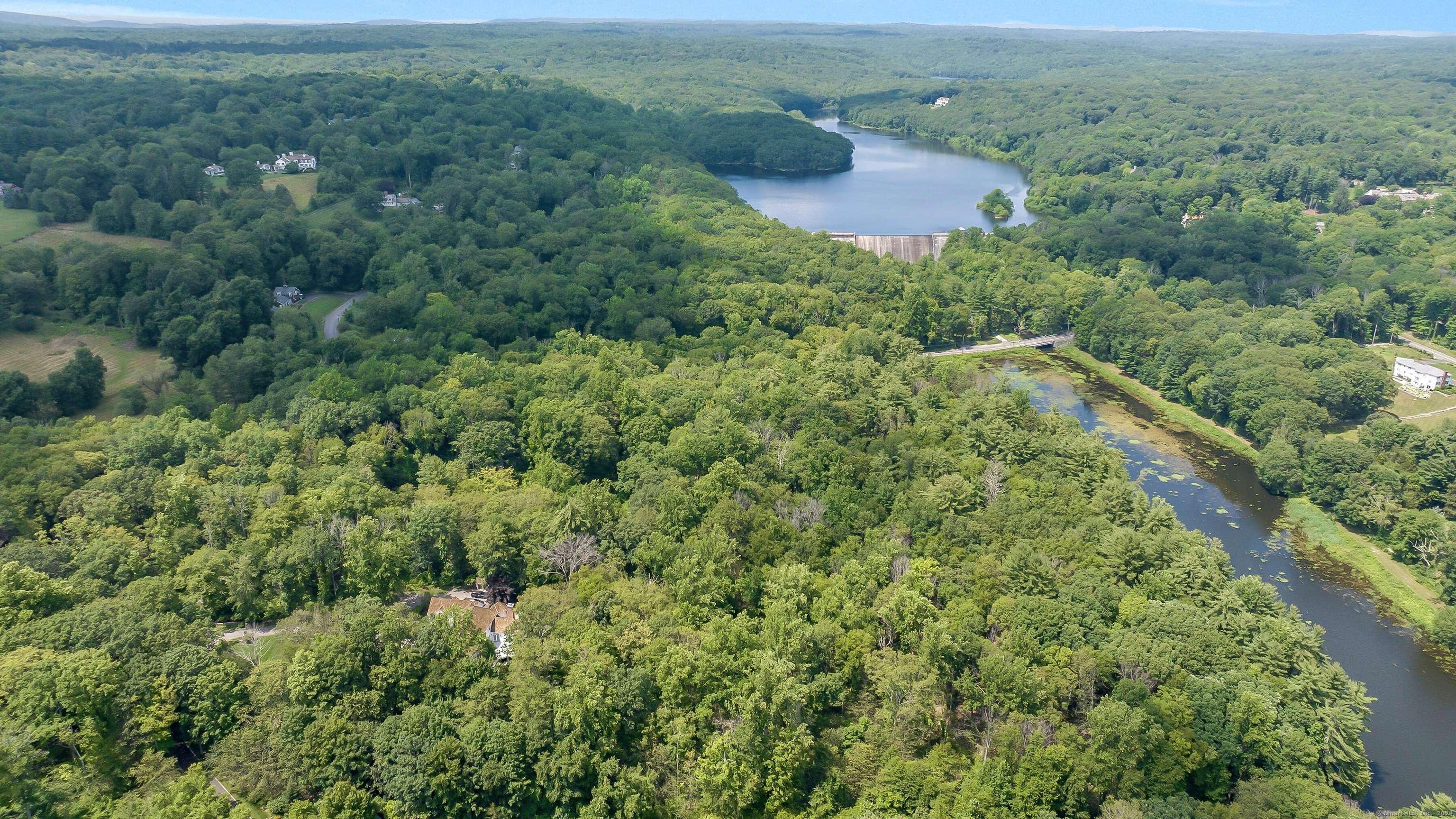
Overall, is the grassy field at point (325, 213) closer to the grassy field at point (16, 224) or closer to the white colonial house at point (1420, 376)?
the grassy field at point (16, 224)

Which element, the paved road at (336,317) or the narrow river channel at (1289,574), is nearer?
the narrow river channel at (1289,574)

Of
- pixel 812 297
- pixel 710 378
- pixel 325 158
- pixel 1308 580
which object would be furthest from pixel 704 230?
pixel 1308 580

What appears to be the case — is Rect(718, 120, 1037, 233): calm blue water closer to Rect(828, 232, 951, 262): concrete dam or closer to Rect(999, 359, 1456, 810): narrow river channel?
Rect(828, 232, 951, 262): concrete dam

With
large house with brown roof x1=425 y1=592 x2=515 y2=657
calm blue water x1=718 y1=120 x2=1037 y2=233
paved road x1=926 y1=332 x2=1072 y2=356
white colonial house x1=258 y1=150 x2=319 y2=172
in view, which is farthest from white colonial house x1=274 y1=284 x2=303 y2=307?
calm blue water x1=718 y1=120 x2=1037 y2=233

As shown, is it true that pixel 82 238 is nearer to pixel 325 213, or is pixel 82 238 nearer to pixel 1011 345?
pixel 325 213

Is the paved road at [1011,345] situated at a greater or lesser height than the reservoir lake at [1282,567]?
greater

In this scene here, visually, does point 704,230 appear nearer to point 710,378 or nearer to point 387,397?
point 710,378

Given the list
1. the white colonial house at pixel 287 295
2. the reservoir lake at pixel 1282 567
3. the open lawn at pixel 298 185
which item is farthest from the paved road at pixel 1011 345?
the open lawn at pixel 298 185
